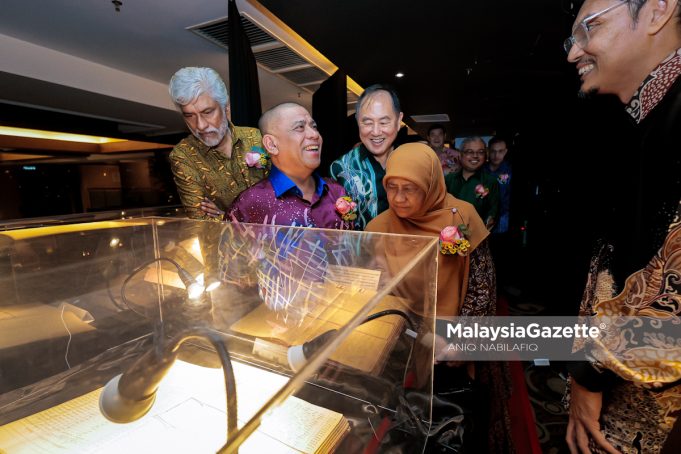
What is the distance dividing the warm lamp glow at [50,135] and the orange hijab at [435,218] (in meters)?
4.48

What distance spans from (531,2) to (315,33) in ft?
5.47

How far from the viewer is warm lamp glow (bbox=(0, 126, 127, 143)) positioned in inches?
138

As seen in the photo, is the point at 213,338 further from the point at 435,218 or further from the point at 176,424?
the point at 435,218

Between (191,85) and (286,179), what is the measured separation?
69cm

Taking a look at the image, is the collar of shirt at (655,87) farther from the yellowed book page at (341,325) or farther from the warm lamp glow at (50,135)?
the warm lamp glow at (50,135)

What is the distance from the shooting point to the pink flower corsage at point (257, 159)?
1.53 meters

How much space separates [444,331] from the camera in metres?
1.34

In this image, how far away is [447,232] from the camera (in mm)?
1257

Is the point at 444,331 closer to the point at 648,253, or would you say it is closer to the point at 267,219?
the point at 648,253

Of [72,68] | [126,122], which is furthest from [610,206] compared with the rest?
[126,122]

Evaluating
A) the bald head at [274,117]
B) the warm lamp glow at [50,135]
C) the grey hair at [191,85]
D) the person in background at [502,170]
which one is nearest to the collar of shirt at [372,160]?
the bald head at [274,117]

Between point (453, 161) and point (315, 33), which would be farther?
point (453, 161)

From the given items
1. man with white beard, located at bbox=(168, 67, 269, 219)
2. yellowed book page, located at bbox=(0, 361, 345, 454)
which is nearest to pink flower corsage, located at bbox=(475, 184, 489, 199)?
man with white beard, located at bbox=(168, 67, 269, 219)

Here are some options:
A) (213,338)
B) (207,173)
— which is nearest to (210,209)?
(207,173)
